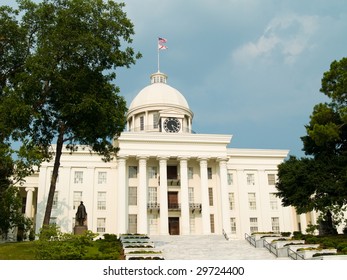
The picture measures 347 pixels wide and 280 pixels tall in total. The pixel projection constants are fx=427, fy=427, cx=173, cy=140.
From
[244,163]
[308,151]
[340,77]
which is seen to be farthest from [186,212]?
[340,77]

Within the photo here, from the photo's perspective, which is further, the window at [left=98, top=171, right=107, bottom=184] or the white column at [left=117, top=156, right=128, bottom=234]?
the window at [left=98, top=171, right=107, bottom=184]

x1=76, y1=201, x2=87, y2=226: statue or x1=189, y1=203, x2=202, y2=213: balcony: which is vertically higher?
x1=189, y1=203, x2=202, y2=213: balcony

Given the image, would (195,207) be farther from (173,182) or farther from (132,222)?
(132,222)

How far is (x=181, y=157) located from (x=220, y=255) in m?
Result: 19.5

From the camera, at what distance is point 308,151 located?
117ft

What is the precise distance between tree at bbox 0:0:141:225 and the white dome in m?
29.8


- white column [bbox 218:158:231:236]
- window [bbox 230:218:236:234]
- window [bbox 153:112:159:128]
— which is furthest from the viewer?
window [bbox 153:112:159:128]

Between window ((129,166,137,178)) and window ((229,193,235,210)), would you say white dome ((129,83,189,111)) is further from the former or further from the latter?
window ((229,193,235,210))

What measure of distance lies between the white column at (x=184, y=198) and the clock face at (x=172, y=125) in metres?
7.61

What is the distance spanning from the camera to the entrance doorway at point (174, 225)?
4766 centimetres

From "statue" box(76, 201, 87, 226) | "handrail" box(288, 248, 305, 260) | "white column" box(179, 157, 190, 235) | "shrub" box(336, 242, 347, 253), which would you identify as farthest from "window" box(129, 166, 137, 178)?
"shrub" box(336, 242, 347, 253)

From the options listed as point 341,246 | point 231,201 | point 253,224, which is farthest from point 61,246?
point 253,224

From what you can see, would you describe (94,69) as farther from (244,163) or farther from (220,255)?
(244,163)

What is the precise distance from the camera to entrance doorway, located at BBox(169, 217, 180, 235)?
4766 cm
